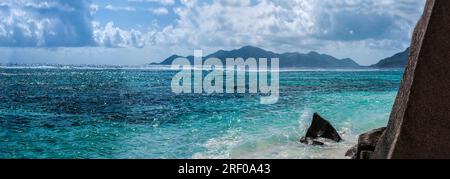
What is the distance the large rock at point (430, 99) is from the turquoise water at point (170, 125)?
9.29 meters

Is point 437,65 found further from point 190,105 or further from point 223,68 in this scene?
point 223,68

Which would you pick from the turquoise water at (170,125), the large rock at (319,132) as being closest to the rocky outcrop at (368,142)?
the turquoise water at (170,125)

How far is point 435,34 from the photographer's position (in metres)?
5.96

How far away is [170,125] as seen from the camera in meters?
31.2

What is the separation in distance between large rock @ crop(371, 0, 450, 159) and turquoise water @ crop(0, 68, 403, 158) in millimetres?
9292

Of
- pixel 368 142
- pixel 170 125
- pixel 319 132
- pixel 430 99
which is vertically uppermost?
pixel 430 99

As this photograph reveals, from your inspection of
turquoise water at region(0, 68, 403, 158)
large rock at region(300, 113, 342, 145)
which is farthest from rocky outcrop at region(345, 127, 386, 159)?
large rock at region(300, 113, 342, 145)

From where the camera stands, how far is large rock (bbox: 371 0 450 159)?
5906 millimetres

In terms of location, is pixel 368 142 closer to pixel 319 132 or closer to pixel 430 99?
pixel 430 99

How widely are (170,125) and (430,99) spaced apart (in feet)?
84.7

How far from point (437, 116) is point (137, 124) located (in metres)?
27.2

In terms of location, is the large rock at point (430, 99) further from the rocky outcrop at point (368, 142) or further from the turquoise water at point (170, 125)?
the turquoise water at point (170, 125)

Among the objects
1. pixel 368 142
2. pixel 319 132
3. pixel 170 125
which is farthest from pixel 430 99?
pixel 170 125

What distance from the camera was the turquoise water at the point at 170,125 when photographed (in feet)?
73.4
